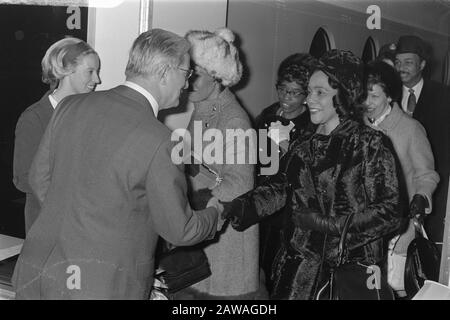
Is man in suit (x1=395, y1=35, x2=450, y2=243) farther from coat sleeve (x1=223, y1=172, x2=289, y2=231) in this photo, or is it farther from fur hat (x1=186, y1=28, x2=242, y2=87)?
fur hat (x1=186, y1=28, x2=242, y2=87)

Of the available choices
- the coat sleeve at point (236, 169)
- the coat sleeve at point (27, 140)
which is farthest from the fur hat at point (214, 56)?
the coat sleeve at point (27, 140)

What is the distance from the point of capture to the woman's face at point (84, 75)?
2641 millimetres

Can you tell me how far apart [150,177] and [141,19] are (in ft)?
4.88

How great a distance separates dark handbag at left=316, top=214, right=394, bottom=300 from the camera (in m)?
2.03

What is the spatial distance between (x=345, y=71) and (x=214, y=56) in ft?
2.08

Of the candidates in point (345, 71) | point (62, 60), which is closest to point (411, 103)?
point (345, 71)

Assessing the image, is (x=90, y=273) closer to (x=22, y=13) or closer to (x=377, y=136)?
(x=377, y=136)

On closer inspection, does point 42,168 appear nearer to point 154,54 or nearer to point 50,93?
point 154,54

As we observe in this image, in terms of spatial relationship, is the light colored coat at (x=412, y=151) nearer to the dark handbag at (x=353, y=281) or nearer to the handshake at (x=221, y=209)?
the dark handbag at (x=353, y=281)

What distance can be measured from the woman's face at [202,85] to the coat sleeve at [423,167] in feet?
2.98

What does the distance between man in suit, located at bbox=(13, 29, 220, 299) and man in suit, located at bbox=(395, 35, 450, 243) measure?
3.28 feet

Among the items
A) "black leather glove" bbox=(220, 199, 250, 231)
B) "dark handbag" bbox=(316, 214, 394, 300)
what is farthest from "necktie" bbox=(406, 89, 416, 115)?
Answer: "black leather glove" bbox=(220, 199, 250, 231)

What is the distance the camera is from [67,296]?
1813mm

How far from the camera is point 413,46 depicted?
7.51 feet
